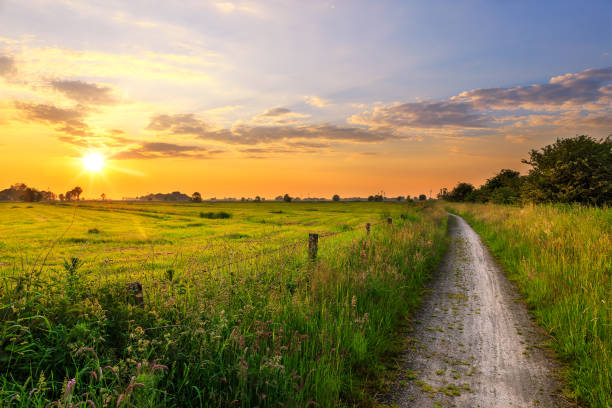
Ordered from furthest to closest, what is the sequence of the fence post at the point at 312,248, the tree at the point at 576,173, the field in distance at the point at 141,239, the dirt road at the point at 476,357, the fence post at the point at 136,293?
the tree at the point at 576,173 → the fence post at the point at 312,248 → the field in distance at the point at 141,239 → the dirt road at the point at 476,357 → the fence post at the point at 136,293

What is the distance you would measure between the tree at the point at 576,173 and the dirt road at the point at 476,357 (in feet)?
52.2

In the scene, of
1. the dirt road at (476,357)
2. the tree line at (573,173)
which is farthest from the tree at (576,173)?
the dirt road at (476,357)

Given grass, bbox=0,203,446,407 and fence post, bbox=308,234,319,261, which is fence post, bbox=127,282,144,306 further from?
fence post, bbox=308,234,319,261

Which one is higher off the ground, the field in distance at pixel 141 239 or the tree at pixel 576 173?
the tree at pixel 576 173

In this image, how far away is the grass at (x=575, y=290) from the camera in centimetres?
424

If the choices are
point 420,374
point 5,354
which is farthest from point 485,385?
point 5,354

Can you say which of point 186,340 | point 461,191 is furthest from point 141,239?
point 461,191

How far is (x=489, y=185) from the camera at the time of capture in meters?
78.6

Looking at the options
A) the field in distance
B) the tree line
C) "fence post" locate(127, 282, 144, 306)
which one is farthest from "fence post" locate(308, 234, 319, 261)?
the tree line

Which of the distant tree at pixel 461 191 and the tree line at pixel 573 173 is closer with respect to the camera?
the tree line at pixel 573 173

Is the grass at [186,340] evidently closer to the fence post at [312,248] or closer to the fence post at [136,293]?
the fence post at [136,293]

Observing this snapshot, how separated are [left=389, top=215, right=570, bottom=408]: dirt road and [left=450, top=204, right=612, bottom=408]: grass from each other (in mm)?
319

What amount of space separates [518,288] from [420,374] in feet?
20.0

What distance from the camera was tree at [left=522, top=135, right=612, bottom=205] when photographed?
18.8 m
